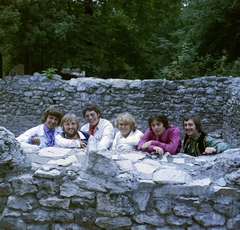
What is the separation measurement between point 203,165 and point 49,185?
140 centimetres

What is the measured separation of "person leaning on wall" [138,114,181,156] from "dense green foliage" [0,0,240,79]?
20.1 ft

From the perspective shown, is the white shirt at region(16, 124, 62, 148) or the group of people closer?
the group of people

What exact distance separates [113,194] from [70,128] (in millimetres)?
1366

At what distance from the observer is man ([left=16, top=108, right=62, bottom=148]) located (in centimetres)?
385

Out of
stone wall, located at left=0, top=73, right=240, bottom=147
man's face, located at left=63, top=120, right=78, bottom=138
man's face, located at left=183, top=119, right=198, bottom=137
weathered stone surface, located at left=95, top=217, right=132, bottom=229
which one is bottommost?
weathered stone surface, located at left=95, top=217, right=132, bottom=229

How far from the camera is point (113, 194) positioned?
2512 mm

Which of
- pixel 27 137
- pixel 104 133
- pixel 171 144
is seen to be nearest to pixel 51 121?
pixel 27 137

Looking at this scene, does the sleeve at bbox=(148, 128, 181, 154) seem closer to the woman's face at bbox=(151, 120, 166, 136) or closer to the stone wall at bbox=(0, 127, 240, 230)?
the woman's face at bbox=(151, 120, 166, 136)

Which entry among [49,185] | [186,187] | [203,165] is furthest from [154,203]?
[49,185]

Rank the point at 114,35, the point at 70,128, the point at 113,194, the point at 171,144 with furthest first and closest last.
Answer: the point at 114,35, the point at 70,128, the point at 171,144, the point at 113,194

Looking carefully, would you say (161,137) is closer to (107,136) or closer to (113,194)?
(107,136)

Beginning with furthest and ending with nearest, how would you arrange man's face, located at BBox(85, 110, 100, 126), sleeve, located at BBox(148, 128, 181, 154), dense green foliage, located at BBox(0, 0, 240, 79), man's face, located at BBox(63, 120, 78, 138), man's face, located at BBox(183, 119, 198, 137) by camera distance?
dense green foliage, located at BBox(0, 0, 240, 79) → man's face, located at BBox(85, 110, 100, 126) → man's face, located at BBox(63, 120, 78, 138) → man's face, located at BBox(183, 119, 198, 137) → sleeve, located at BBox(148, 128, 181, 154)

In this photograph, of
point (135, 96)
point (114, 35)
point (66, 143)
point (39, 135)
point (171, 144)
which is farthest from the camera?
point (114, 35)

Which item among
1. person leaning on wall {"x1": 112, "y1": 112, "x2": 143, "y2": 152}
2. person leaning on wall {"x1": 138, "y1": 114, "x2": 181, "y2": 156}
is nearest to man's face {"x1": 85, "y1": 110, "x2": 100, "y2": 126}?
person leaning on wall {"x1": 112, "y1": 112, "x2": 143, "y2": 152}
